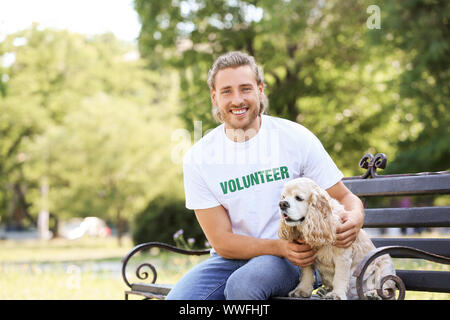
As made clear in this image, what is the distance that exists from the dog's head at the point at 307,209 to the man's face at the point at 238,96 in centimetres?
75

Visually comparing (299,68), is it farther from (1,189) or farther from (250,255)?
(1,189)

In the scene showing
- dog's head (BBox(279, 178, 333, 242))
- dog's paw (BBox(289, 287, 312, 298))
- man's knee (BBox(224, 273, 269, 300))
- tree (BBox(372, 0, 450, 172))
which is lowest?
dog's paw (BBox(289, 287, 312, 298))

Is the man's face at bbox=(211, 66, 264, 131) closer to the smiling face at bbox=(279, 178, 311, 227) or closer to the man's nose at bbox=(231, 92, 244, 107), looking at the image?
the man's nose at bbox=(231, 92, 244, 107)

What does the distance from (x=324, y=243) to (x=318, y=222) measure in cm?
14

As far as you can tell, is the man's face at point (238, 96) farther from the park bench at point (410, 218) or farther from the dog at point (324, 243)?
the park bench at point (410, 218)

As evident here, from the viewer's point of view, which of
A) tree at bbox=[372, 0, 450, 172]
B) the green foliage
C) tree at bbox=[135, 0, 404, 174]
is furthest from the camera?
tree at bbox=[135, 0, 404, 174]

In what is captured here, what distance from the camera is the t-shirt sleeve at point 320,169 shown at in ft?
12.9

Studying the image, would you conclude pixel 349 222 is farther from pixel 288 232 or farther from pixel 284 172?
pixel 284 172

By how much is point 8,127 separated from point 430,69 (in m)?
27.3

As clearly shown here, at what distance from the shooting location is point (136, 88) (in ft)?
133

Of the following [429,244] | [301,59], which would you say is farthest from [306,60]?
[429,244]

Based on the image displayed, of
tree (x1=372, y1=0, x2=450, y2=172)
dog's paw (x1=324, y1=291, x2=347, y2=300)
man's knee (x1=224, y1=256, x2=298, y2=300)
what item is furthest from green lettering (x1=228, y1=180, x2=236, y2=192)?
tree (x1=372, y1=0, x2=450, y2=172)

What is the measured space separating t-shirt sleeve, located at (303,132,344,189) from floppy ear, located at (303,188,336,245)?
47 cm

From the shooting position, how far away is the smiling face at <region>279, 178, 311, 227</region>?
3443 millimetres
